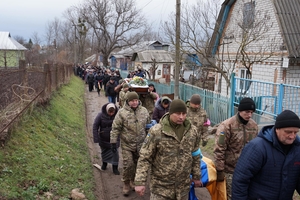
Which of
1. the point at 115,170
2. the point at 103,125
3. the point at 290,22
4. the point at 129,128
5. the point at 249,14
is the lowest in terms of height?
the point at 115,170

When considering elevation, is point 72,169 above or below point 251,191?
below

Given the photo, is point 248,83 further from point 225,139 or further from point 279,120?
point 279,120

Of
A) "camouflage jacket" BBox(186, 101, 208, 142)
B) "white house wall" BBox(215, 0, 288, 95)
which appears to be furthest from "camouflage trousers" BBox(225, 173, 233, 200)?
"white house wall" BBox(215, 0, 288, 95)

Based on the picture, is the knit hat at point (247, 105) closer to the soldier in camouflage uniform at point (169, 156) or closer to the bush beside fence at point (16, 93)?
the soldier in camouflage uniform at point (169, 156)

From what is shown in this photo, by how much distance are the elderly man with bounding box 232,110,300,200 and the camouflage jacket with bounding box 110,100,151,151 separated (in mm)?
2741

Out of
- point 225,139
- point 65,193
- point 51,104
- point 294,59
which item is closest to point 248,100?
point 225,139

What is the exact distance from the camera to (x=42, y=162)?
18.8 ft

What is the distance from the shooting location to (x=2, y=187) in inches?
166

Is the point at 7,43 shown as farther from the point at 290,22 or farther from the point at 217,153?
the point at 217,153

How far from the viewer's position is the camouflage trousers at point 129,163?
542 cm

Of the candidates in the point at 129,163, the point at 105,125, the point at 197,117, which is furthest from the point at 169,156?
the point at 105,125

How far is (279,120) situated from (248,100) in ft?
3.95

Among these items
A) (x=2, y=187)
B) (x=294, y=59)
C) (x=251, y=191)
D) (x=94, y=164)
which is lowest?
(x=94, y=164)

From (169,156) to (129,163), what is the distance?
2044 mm
